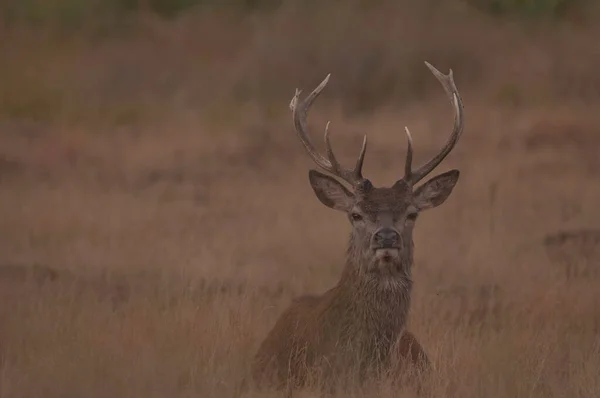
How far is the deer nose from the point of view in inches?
257

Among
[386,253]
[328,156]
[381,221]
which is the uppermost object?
[328,156]

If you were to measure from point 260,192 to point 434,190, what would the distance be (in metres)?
7.77

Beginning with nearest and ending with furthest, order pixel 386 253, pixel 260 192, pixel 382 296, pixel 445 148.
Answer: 1. pixel 386 253
2. pixel 382 296
3. pixel 445 148
4. pixel 260 192

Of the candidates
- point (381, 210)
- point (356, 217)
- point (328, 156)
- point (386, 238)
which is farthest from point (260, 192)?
point (386, 238)

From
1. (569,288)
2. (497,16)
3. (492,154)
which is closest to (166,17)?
(497,16)

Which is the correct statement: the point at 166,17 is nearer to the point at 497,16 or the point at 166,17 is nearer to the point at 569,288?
the point at 497,16

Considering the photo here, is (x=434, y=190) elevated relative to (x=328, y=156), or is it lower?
lower

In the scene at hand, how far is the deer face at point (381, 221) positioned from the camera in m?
6.57

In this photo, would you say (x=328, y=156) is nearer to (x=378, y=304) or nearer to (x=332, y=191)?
(x=332, y=191)

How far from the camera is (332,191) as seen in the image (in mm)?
7078

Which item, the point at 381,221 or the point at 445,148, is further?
the point at 445,148

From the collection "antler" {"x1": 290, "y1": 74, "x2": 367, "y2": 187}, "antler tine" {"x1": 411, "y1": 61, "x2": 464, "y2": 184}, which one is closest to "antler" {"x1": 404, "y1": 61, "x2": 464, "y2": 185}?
"antler tine" {"x1": 411, "y1": 61, "x2": 464, "y2": 184}

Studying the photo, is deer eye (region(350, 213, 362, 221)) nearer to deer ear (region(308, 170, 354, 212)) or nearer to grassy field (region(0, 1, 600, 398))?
deer ear (region(308, 170, 354, 212))

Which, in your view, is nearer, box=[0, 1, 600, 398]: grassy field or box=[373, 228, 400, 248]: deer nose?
box=[373, 228, 400, 248]: deer nose
